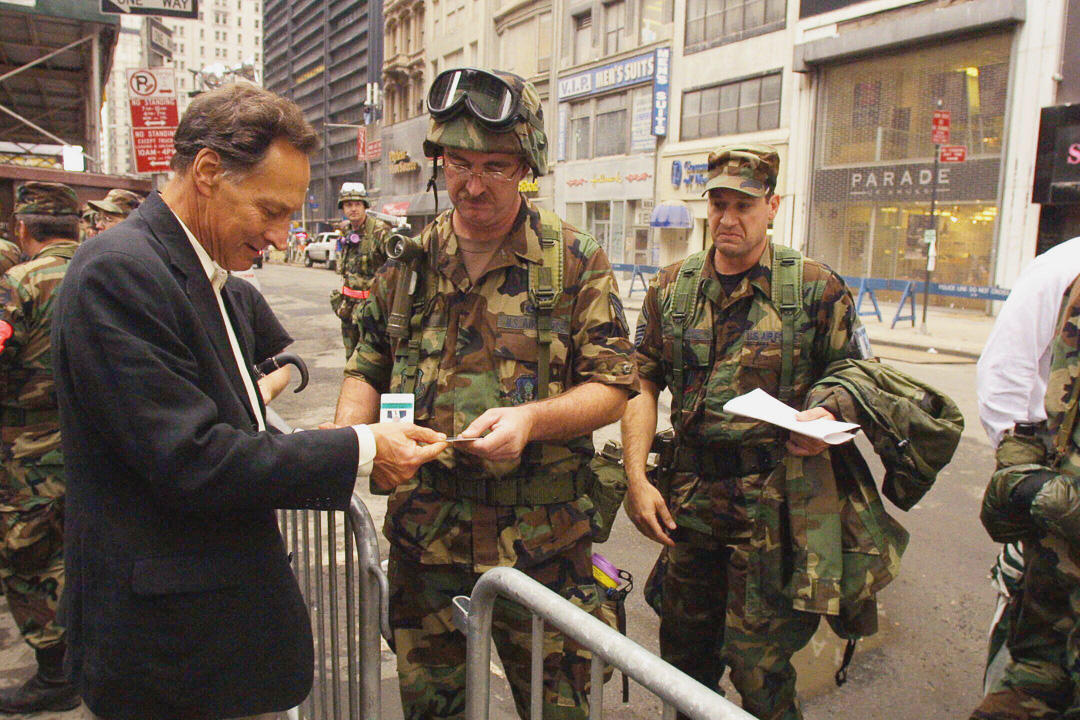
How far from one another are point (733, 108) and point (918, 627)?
24032 mm

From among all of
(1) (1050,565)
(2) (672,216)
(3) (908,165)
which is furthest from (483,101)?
(2) (672,216)

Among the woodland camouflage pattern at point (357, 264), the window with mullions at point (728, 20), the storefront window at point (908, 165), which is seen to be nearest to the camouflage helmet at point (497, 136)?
the woodland camouflage pattern at point (357, 264)

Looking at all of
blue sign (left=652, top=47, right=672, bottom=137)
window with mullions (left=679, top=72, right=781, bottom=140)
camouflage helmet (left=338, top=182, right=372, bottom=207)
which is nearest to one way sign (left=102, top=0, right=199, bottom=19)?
camouflage helmet (left=338, top=182, right=372, bottom=207)

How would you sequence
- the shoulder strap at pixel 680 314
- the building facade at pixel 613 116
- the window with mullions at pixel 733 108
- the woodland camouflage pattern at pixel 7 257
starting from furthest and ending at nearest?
the building facade at pixel 613 116 < the window with mullions at pixel 733 108 < the woodland camouflage pattern at pixel 7 257 < the shoulder strap at pixel 680 314

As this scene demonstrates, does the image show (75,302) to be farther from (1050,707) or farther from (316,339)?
(316,339)

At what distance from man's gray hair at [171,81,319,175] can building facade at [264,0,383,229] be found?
59871 millimetres

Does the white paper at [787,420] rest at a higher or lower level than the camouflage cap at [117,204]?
lower

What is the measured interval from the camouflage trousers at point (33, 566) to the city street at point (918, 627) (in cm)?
142

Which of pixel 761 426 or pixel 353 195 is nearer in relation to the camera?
→ pixel 761 426

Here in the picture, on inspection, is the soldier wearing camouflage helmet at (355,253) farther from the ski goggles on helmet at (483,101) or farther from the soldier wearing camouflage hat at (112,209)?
the ski goggles on helmet at (483,101)

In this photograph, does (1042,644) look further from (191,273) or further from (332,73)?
(332,73)

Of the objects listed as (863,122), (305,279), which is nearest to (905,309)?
(863,122)

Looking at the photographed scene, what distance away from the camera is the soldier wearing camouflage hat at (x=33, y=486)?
317 centimetres

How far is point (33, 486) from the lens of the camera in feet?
10.7
